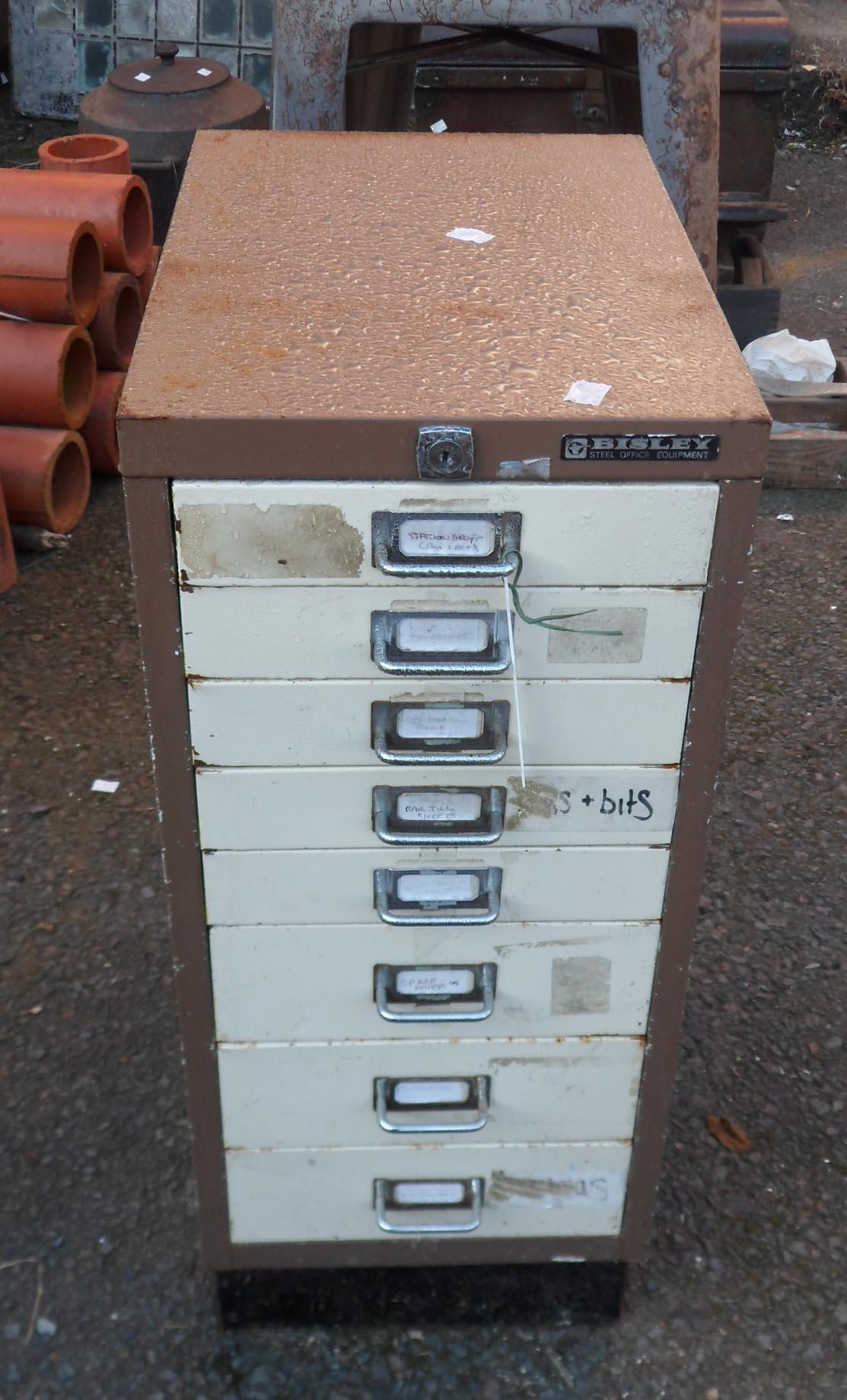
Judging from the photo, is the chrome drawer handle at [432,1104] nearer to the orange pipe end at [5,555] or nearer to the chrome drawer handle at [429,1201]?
the chrome drawer handle at [429,1201]

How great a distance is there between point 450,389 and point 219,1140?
3.63 feet

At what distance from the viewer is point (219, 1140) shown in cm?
191

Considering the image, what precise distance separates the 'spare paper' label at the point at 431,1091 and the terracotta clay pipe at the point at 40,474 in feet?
8.50

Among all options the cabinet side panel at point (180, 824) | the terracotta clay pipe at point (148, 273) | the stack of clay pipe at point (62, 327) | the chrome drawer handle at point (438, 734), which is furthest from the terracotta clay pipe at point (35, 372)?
the chrome drawer handle at point (438, 734)

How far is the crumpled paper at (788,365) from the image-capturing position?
14.6ft

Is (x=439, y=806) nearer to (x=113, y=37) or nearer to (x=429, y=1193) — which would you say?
(x=429, y=1193)

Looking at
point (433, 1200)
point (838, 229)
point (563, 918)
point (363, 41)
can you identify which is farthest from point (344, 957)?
point (838, 229)

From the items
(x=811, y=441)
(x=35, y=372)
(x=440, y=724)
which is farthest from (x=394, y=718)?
(x=811, y=441)

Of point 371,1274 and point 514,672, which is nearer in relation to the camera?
point 514,672

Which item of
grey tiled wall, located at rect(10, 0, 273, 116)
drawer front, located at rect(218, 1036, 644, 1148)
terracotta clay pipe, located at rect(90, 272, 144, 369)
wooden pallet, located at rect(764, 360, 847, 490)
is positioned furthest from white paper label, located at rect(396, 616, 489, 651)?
grey tiled wall, located at rect(10, 0, 273, 116)

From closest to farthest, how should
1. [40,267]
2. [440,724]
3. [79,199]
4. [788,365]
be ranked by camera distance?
[440,724]
[40,267]
[79,199]
[788,365]

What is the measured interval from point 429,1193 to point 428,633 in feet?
3.10

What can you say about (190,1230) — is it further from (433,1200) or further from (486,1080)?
(486,1080)

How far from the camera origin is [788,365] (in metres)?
4.45
